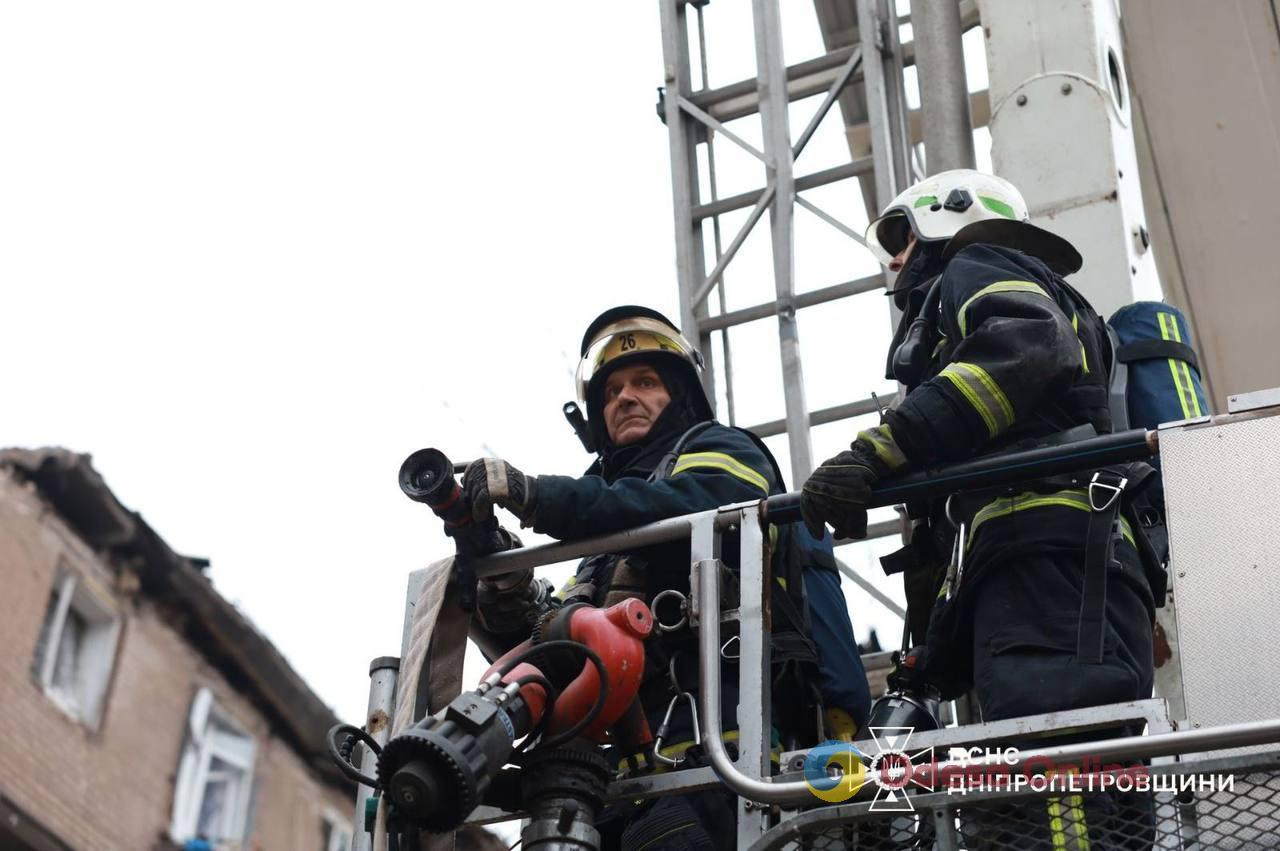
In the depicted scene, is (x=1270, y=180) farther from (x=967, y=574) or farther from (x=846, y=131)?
(x=967, y=574)

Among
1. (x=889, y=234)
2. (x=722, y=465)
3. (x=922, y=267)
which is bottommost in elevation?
(x=722, y=465)

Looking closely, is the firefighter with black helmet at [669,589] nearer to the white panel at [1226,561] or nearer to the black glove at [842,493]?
the black glove at [842,493]

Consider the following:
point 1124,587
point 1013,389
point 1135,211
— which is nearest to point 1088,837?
point 1124,587

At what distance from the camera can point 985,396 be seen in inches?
154

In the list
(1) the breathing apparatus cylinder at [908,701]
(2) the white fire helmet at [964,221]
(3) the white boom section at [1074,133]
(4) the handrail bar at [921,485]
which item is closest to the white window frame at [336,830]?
(3) the white boom section at [1074,133]

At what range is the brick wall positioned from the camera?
47.5 ft

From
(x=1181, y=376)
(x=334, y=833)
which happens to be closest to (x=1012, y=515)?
A: (x=1181, y=376)

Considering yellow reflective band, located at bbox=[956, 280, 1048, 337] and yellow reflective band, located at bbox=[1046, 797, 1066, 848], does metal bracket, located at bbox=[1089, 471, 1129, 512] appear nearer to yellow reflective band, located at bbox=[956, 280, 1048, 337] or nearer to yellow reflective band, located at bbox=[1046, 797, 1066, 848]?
yellow reflective band, located at bbox=[956, 280, 1048, 337]

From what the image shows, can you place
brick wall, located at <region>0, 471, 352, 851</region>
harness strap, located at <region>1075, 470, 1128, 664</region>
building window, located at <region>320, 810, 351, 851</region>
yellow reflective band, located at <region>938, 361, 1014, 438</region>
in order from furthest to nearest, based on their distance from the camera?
building window, located at <region>320, 810, 351, 851</region>
brick wall, located at <region>0, 471, 352, 851</region>
yellow reflective band, located at <region>938, 361, 1014, 438</region>
harness strap, located at <region>1075, 470, 1128, 664</region>

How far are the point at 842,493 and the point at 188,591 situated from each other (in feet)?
43.8

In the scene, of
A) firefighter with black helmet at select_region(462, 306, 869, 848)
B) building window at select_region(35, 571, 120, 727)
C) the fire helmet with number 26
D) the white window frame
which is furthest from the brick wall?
firefighter with black helmet at select_region(462, 306, 869, 848)

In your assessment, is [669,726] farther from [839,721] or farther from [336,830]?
[336,830]

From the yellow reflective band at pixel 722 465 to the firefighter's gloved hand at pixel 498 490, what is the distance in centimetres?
45

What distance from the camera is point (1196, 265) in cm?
886
